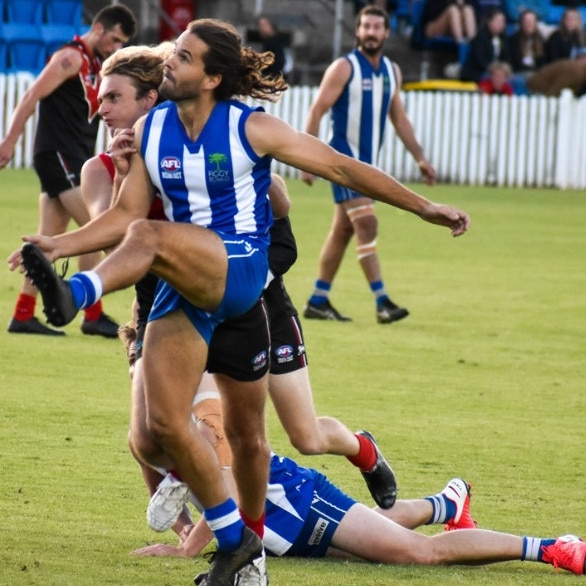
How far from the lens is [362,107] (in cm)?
1305

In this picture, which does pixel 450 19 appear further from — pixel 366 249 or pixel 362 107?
pixel 366 249

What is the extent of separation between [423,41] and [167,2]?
5667 mm

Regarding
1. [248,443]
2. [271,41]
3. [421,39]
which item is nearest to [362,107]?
[248,443]

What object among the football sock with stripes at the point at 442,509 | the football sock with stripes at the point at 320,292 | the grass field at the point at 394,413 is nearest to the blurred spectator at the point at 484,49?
the grass field at the point at 394,413

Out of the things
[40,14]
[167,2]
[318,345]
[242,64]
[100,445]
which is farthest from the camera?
[167,2]

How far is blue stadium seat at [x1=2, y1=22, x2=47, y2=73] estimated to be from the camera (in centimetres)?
2741

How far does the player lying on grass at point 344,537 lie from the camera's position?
569 centimetres

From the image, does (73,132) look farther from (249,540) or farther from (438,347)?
(249,540)

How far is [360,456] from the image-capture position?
21.4 ft

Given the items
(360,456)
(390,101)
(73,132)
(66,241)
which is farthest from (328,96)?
(66,241)

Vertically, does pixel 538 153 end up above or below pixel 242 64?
below

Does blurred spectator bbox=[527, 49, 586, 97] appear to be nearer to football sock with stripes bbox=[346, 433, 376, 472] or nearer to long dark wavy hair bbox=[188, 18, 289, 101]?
football sock with stripes bbox=[346, 433, 376, 472]

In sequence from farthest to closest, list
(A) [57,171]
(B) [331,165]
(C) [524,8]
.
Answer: (C) [524,8] → (A) [57,171] → (B) [331,165]

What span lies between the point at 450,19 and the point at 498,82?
2.96 m
